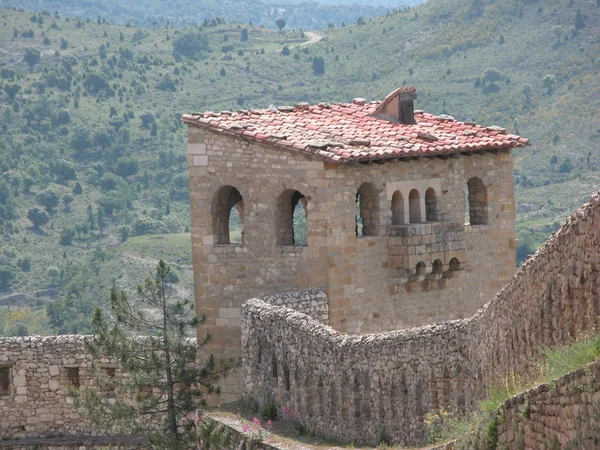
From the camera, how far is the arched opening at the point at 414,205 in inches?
1113

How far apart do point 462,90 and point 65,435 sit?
7718 cm

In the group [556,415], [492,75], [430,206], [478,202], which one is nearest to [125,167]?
[492,75]

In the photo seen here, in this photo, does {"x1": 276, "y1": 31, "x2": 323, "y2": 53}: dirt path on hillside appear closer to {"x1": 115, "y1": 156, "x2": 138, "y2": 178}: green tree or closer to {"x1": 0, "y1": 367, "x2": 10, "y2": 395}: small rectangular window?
{"x1": 115, "y1": 156, "x2": 138, "y2": 178}: green tree

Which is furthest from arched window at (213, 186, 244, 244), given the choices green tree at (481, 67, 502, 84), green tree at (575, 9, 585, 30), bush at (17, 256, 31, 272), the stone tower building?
green tree at (575, 9, 585, 30)

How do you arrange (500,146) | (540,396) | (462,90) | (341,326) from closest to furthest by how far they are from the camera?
1. (540,396)
2. (341,326)
3. (500,146)
4. (462,90)

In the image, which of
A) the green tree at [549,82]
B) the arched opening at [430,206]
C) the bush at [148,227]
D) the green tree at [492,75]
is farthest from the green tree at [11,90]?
the arched opening at [430,206]

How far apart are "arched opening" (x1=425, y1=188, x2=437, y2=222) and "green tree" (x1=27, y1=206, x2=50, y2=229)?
66284 mm

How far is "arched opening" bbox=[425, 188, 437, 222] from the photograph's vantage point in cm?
2866

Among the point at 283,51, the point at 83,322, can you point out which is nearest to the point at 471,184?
the point at 83,322

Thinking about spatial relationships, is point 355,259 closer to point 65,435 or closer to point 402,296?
point 402,296

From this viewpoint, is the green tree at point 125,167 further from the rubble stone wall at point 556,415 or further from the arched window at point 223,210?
the rubble stone wall at point 556,415

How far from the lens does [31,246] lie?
90.8 meters

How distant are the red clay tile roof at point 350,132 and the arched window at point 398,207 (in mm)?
735

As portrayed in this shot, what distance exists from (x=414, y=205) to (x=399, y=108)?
2.06 m
